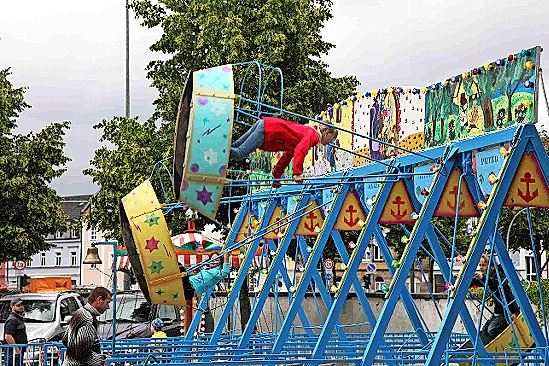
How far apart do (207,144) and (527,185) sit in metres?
3.01

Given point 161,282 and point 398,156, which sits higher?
point 398,156

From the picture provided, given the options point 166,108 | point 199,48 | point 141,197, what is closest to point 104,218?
point 166,108

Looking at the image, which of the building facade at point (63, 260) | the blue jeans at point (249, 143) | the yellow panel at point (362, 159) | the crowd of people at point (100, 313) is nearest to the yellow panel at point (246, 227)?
the crowd of people at point (100, 313)

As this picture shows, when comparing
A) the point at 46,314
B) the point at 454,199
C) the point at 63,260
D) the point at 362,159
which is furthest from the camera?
the point at 63,260

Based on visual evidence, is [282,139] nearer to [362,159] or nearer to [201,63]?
[362,159]

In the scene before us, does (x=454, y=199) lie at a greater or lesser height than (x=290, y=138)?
lesser

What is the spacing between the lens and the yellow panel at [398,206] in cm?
1145

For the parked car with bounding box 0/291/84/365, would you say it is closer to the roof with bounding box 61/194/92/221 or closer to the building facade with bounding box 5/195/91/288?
the building facade with bounding box 5/195/91/288

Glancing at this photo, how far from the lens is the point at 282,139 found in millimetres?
9719

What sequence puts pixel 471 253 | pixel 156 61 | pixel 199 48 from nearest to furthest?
pixel 471 253 → pixel 199 48 → pixel 156 61

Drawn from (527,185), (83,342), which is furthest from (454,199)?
(83,342)

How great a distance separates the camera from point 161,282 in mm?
11328

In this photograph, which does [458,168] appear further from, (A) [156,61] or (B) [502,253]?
(A) [156,61]

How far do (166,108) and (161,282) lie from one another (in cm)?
1398
